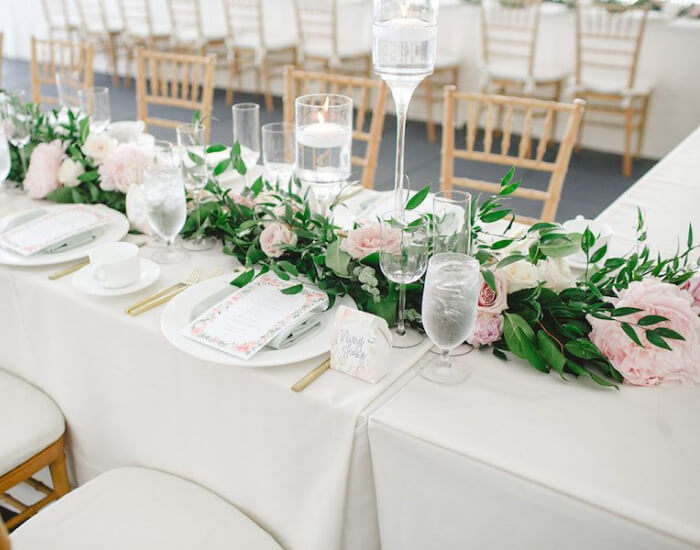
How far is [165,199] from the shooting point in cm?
136

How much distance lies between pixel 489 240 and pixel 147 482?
81 centimetres

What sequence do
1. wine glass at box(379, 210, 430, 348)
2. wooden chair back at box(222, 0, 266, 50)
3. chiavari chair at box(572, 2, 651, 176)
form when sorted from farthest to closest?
wooden chair back at box(222, 0, 266, 50), chiavari chair at box(572, 2, 651, 176), wine glass at box(379, 210, 430, 348)

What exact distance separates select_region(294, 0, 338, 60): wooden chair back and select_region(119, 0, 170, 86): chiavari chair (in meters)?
1.47

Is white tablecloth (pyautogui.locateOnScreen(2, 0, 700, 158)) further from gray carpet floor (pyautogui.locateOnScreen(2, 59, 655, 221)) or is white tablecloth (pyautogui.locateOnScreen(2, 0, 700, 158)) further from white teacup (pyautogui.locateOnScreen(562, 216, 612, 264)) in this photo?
white teacup (pyautogui.locateOnScreen(562, 216, 612, 264))

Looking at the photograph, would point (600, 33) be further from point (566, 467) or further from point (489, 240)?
point (566, 467)

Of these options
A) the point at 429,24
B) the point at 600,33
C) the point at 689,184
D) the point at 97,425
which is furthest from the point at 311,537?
the point at 600,33

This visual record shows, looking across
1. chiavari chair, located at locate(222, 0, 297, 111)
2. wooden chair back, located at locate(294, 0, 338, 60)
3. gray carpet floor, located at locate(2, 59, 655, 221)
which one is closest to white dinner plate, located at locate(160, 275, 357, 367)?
gray carpet floor, located at locate(2, 59, 655, 221)

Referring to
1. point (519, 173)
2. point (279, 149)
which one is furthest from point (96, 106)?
point (519, 173)

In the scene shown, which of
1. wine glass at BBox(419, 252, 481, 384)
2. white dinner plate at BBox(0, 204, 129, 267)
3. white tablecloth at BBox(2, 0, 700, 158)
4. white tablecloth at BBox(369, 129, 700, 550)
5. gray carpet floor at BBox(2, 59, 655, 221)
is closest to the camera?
Result: white tablecloth at BBox(369, 129, 700, 550)

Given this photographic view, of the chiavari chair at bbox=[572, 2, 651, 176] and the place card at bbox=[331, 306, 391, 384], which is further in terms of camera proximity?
the chiavari chair at bbox=[572, 2, 651, 176]

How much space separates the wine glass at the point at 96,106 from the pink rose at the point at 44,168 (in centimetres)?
32

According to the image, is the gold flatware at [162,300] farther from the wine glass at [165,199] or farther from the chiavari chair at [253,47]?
the chiavari chair at [253,47]

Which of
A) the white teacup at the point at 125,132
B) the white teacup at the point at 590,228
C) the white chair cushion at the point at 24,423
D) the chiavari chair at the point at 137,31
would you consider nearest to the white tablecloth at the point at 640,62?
the chiavari chair at the point at 137,31

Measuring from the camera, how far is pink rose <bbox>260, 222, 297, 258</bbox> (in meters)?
1.30
